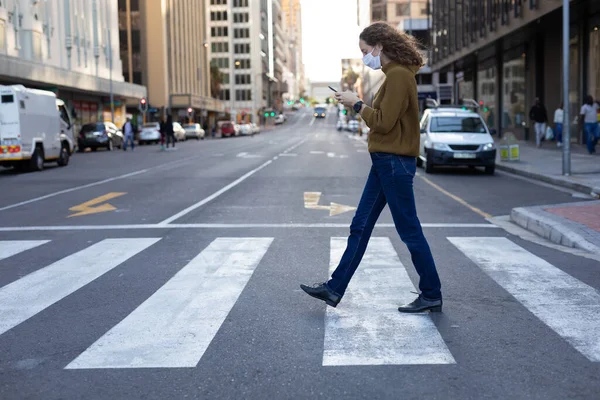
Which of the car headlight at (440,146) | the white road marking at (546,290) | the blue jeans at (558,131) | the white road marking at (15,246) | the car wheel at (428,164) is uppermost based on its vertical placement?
the blue jeans at (558,131)

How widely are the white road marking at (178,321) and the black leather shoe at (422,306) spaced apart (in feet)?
4.19

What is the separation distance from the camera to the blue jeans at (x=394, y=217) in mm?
5250

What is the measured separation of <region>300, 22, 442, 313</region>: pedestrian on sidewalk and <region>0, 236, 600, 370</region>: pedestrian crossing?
0.86 feet

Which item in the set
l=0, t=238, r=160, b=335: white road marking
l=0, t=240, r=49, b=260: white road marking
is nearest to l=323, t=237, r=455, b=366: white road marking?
l=0, t=238, r=160, b=335: white road marking

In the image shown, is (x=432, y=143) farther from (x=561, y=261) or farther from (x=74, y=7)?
(x=74, y=7)

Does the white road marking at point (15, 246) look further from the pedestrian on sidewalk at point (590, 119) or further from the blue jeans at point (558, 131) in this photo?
the blue jeans at point (558, 131)

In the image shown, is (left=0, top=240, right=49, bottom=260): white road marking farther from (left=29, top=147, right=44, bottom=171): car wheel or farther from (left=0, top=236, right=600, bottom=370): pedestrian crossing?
(left=29, top=147, right=44, bottom=171): car wheel

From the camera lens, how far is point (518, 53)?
38.8m

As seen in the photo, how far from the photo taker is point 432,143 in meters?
20.3

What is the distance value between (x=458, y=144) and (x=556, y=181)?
153 inches

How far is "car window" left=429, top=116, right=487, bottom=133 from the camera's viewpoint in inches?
830

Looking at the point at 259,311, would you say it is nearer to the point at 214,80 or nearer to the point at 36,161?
the point at 36,161

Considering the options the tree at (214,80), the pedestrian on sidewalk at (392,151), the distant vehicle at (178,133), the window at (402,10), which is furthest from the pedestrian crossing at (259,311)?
the tree at (214,80)

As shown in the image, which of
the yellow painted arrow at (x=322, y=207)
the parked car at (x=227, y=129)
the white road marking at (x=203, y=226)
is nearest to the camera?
the white road marking at (x=203, y=226)
